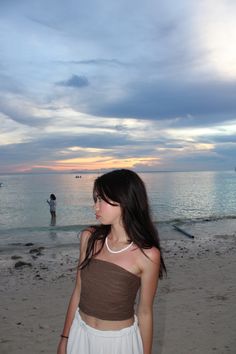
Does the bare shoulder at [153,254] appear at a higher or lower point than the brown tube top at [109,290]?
higher

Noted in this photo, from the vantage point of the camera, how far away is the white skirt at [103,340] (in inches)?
90.0

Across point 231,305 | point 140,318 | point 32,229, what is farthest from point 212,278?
point 32,229

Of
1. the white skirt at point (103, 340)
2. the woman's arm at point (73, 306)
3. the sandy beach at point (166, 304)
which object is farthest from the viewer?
the sandy beach at point (166, 304)

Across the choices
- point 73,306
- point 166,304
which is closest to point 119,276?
point 73,306

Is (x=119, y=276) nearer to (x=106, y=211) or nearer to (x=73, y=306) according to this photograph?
(x=106, y=211)

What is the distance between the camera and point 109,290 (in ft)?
7.50

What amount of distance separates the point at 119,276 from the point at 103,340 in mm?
428

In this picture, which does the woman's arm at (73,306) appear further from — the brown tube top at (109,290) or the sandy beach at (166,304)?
the sandy beach at (166,304)

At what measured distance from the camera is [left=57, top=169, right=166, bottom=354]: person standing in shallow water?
2299 millimetres

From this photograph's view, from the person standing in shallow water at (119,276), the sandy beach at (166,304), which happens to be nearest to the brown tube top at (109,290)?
the person standing in shallow water at (119,276)

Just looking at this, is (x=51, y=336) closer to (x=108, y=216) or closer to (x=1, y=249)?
(x=108, y=216)

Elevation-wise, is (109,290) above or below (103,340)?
above

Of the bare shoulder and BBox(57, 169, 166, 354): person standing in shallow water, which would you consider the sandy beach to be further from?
the bare shoulder

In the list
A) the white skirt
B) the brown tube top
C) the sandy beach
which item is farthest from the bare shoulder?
the sandy beach
